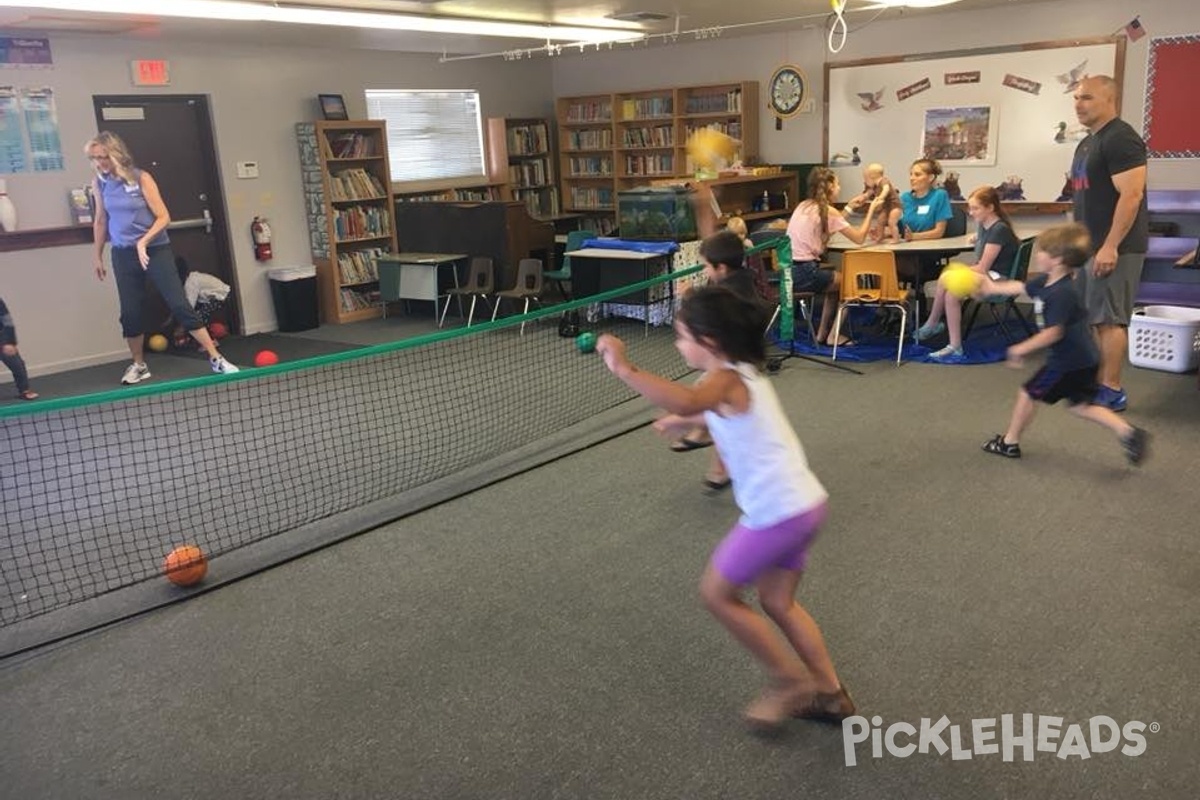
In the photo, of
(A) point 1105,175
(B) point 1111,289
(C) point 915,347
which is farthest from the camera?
(C) point 915,347

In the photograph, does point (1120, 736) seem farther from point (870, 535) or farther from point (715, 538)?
point (715, 538)

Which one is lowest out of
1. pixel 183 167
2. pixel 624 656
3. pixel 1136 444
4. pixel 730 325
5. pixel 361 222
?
pixel 624 656

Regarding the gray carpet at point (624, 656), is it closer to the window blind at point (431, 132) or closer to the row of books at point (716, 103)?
the row of books at point (716, 103)

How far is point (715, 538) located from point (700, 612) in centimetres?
67

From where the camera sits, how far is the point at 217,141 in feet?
29.8

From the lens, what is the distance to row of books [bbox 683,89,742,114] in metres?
10.7

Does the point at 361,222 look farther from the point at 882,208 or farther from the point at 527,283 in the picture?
the point at 882,208

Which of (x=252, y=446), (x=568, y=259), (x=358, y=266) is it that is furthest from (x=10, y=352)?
(x=568, y=259)

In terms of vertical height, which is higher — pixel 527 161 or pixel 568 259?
pixel 527 161

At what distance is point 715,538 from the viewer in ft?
13.2

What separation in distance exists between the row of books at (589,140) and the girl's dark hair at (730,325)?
9.78m

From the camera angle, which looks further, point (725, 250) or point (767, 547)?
point (725, 250)

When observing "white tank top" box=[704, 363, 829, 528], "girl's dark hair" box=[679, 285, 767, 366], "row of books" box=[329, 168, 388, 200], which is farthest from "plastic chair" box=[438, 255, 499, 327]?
"white tank top" box=[704, 363, 829, 528]

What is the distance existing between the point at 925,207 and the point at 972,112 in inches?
84.9
